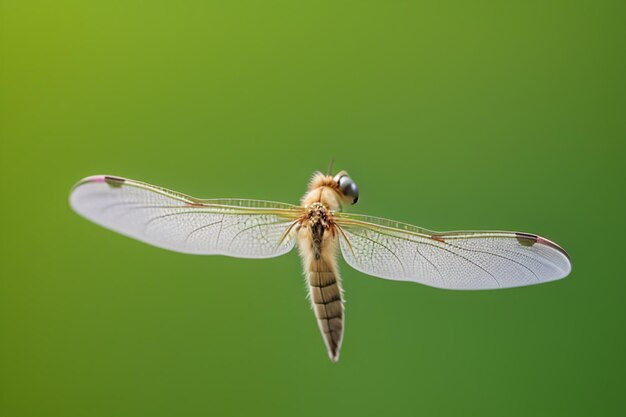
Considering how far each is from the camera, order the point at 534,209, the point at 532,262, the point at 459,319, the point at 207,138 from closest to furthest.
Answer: the point at 532,262, the point at 459,319, the point at 534,209, the point at 207,138

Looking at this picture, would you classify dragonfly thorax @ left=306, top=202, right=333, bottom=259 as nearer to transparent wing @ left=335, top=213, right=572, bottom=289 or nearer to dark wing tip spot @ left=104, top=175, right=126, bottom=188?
transparent wing @ left=335, top=213, right=572, bottom=289

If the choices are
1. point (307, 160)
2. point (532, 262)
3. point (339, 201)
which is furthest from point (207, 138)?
point (532, 262)

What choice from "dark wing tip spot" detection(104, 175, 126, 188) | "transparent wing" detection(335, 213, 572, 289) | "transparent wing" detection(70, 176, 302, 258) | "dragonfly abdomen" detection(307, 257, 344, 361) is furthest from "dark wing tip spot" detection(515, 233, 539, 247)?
"dark wing tip spot" detection(104, 175, 126, 188)

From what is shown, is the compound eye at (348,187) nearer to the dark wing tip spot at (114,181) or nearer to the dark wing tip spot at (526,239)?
the dark wing tip spot at (526,239)

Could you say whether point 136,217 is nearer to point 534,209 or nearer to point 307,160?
point 307,160

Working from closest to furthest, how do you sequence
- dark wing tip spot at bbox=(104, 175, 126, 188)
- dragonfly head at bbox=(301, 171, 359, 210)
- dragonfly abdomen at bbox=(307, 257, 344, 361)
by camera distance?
dark wing tip spot at bbox=(104, 175, 126, 188) → dragonfly abdomen at bbox=(307, 257, 344, 361) → dragonfly head at bbox=(301, 171, 359, 210)

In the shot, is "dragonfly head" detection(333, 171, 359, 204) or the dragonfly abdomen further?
"dragonfly head" detection(333, 171, 359, 204)

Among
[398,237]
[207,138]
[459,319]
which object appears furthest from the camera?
[207,138]

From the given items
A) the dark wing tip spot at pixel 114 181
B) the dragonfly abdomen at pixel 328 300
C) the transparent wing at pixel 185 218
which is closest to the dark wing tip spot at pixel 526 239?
the dragonfly abdomen at pixel 328 300
